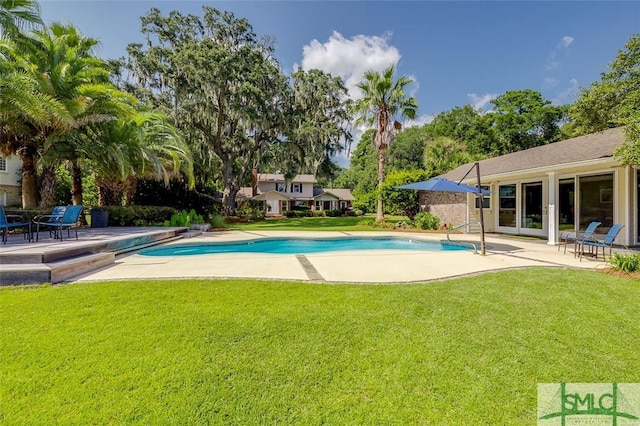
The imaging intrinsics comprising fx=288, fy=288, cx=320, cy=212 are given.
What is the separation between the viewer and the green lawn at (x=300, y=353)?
2164mm

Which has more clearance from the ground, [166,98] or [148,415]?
[166,98]

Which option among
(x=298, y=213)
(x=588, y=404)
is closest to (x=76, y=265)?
(x=588, y=404)

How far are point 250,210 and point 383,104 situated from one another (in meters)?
17.7

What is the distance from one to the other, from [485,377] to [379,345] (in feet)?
3.15

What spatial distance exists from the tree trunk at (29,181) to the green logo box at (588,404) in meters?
16.0

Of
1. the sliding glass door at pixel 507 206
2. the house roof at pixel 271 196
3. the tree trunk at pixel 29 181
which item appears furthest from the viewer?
the house roof at pixel 271 196

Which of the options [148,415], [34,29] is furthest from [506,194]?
[34,29]

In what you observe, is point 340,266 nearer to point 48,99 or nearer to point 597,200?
point 597,200

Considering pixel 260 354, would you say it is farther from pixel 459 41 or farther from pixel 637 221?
pixel 459 41

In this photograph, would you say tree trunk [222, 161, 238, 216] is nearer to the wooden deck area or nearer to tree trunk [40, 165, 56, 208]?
tree trunk [40, 165, 56, 208]

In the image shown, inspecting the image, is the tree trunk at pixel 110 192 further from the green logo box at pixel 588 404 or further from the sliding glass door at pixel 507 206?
the sliding glass door at pixel 507 206

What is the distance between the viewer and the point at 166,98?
19688mm

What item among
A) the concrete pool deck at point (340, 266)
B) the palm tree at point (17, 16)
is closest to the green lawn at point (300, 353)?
the concrete pool deck at point (340, 266)

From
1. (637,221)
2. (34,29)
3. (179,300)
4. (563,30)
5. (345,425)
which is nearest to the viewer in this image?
(345,425)
